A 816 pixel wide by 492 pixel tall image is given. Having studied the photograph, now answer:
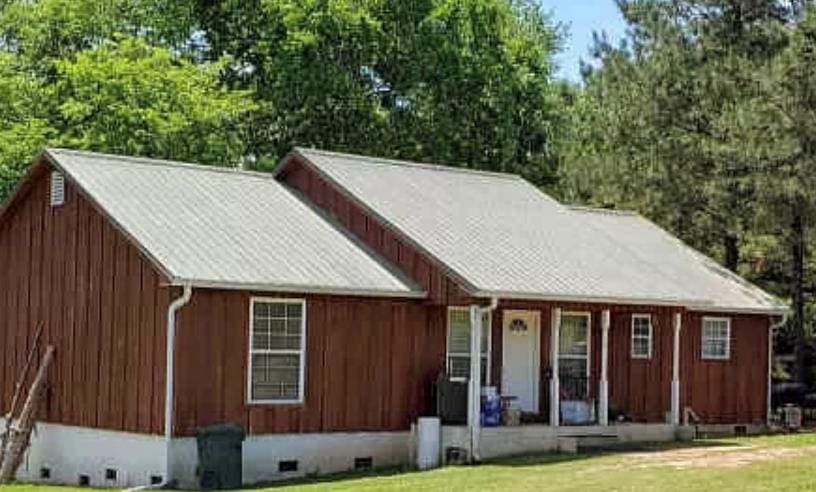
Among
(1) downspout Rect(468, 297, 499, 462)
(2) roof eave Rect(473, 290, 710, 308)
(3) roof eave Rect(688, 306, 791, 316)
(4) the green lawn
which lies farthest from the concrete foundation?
(3) roof eave Rect(688, 306, 791, 316)

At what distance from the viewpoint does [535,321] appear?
2559cm

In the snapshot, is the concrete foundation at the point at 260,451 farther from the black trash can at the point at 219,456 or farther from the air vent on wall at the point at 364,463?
the black trash can at the point at 219,456

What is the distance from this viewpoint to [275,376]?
2211 cm

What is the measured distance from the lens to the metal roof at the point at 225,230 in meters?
21.4

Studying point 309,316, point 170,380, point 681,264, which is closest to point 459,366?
point 309,316

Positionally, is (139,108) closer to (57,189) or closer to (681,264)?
(57,189)

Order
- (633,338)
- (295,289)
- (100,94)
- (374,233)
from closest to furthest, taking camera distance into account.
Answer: (295,289) → (374,233) → (633,338) → (100,94)

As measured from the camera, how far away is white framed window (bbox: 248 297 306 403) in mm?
21812

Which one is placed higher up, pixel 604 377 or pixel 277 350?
pixel 277 350

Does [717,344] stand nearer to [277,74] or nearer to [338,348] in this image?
[338,348]

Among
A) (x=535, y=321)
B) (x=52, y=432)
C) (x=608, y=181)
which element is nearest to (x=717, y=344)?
(x=535, y=321)

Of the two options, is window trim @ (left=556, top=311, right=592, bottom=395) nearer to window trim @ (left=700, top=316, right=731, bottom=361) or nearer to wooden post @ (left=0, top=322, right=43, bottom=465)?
window trim @ (left=700, top=316, right=731, bottom=361)

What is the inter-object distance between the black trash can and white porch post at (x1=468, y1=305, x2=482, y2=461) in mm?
4179

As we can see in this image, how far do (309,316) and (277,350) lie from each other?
30.7 inches
